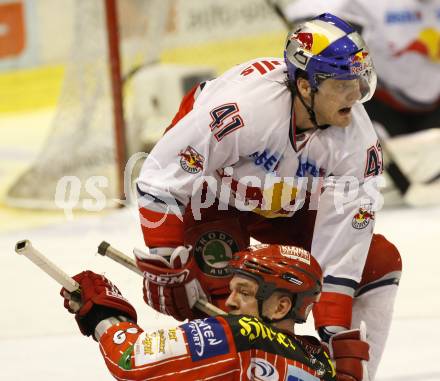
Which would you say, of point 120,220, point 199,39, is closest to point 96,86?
point 120,220

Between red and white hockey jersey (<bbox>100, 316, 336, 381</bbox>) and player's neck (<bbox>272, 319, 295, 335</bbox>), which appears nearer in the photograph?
red and white hockey jersey (<bbox>100, 316, 336, 381</bbox>)

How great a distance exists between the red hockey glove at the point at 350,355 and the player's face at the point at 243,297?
0.34 metres

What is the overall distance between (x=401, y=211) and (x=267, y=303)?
139 inches

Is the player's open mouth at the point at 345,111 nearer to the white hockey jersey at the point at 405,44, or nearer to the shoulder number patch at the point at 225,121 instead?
the shoulder number patch at the point at 225,121

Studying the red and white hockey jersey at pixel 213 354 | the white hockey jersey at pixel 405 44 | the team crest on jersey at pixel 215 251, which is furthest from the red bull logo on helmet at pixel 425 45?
the red and white hockey jersey at pixel 213 354

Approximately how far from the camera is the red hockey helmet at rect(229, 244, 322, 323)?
282 centimetres

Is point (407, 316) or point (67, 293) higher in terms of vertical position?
point (67, 293)

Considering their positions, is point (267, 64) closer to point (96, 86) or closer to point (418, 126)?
point (96, 86)

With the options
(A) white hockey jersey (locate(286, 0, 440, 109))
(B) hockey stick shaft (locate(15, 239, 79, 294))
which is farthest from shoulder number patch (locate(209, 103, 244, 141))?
(A) white hockey jersey (locate(286, 0, 440, 109))

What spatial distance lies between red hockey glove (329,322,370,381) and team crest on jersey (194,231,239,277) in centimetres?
46

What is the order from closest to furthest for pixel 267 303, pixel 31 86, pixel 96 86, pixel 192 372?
pixel 192 372 < pixel 267 303 < pixel 96 86 < pixel 31 86

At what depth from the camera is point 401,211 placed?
627 centimetres

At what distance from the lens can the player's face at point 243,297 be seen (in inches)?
111

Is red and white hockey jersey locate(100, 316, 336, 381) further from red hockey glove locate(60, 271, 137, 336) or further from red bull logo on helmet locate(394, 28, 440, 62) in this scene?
red bull logo on helmet locate(394, 28, 440, 62)
